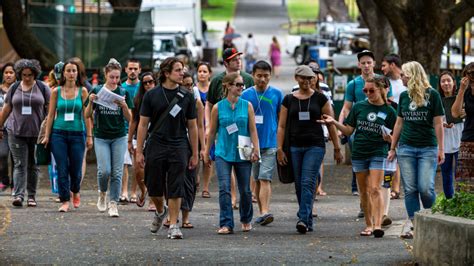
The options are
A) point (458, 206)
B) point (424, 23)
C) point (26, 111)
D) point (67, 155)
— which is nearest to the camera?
point (458, 206)

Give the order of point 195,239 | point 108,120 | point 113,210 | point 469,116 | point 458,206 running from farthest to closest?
point 108,120, point 113,210, point 469,116, point 195,239, point 458,206

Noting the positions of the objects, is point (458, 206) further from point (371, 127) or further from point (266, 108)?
point (266, 108)

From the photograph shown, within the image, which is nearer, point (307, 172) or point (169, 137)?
point (169, 137)

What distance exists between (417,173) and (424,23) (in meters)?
12.1

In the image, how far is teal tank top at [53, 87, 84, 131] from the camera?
15344 millimetres

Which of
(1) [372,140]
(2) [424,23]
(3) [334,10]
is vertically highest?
(3) [334,10]

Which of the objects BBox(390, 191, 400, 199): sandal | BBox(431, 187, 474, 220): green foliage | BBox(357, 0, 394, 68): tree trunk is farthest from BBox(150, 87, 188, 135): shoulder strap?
BBox(357, 0, 394, 68): tree trunk

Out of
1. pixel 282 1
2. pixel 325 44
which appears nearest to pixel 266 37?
pixel 325 44

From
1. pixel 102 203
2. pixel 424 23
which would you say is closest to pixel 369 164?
pixel 102 203

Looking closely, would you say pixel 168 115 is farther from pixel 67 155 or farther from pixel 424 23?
pixel 424 23

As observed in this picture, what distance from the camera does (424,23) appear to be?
81.1ft

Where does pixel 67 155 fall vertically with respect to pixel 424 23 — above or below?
below

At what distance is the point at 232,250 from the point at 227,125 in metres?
1.95

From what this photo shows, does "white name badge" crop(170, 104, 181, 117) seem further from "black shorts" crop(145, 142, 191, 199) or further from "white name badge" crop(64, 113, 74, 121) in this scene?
"white name badge" crop(64, 113, 74, 121)
